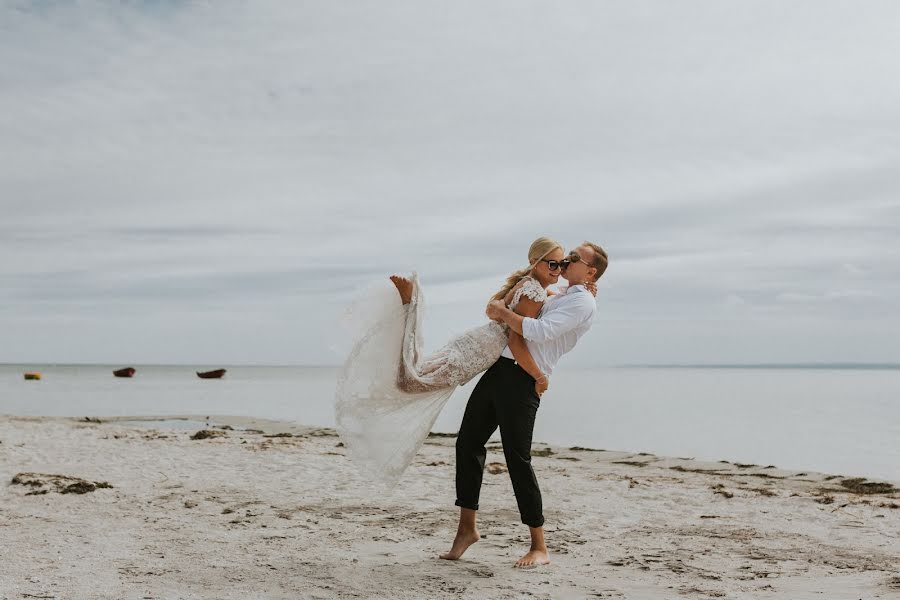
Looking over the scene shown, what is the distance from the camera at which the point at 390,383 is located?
532cm

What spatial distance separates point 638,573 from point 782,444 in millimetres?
12968

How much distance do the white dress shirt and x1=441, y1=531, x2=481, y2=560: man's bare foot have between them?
4.13 feet

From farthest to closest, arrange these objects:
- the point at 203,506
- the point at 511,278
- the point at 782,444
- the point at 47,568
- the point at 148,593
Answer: the point at 782,444 < the point at 203,506 < the point at 511,278 < the point at 47,568 < the point at 148,593

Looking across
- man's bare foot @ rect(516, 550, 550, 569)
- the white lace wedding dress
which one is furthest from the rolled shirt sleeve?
man's bare foot @ rect(516, 550, 550, 569)

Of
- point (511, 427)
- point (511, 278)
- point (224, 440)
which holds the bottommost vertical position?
point (224, 440)

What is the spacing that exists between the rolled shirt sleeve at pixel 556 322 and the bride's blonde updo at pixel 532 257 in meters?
0.39

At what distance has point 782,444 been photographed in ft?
54.9

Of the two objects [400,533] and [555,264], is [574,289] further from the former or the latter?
[400,533]

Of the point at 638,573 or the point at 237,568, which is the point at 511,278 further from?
the point at 237,568

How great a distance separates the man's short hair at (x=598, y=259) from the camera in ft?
16.9

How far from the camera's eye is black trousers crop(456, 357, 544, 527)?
5.13m

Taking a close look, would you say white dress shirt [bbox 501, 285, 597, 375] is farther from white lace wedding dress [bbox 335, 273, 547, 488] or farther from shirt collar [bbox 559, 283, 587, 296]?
white lace wedding dress [bbox 335, 273, 547, 488]

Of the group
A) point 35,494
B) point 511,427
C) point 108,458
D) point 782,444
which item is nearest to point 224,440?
point 108,458

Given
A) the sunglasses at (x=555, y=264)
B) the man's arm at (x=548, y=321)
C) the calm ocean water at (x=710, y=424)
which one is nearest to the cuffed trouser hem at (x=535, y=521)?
the man's arm at (x=548, y=321)
